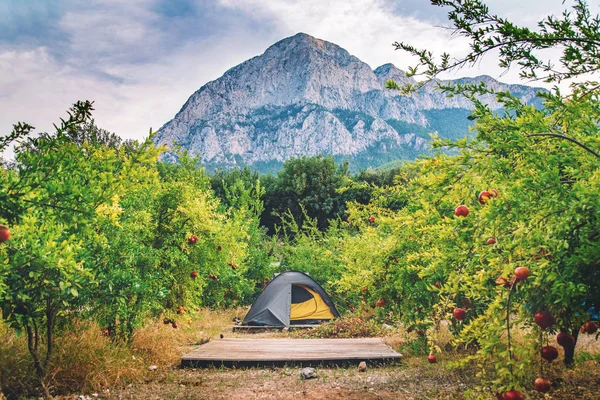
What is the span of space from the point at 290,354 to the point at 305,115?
143 meters

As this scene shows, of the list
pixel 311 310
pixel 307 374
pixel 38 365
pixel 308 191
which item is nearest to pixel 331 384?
pixel 307 374

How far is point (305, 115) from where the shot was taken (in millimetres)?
145875

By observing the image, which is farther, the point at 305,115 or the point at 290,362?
the point at 305,115

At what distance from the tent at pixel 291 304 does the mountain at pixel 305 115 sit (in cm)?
10450

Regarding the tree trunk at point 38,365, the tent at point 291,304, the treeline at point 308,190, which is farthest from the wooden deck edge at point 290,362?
the treeline at point 308,190

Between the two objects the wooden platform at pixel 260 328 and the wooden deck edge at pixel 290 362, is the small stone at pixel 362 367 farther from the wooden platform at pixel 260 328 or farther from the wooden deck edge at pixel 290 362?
the wooden platform at pixel 260 328

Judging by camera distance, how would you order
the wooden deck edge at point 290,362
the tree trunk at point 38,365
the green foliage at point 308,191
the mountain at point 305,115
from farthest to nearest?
1. the mountain at point 305,115
2. the green foliage at point 308,191
3. the wooden deck edge at point 290,362
4. the tree trunk at point 38,365

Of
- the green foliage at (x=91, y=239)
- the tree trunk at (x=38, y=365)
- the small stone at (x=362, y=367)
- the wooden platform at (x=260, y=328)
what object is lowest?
the wooden platform at (x=260, y=328)

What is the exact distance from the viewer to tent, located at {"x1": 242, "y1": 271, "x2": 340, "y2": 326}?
1122cm

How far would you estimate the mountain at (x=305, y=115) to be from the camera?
5305 inches

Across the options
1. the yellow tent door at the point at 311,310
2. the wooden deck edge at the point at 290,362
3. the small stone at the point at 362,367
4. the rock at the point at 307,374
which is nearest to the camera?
the rock at the point at 307,374

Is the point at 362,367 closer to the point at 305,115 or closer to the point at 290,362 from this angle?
the point at 290,362

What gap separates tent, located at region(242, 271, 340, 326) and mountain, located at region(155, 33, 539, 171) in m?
105

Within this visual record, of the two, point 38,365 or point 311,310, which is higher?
point 38,365
